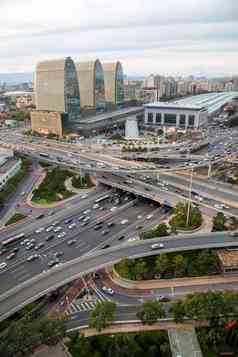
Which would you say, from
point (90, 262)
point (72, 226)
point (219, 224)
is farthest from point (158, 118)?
point (90, 262)

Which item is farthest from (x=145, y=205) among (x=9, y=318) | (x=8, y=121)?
(x=8, y=121)

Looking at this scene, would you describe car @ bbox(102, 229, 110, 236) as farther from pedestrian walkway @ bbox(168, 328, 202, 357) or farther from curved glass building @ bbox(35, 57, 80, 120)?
curved glass building @ bbox(35, 57, 80, 120)

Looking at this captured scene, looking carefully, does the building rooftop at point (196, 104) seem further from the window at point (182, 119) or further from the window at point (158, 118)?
the window at point (158, 118)

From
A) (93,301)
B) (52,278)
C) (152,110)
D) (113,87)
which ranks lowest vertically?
(93,301)

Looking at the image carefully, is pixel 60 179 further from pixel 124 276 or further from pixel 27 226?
pixel 124 276

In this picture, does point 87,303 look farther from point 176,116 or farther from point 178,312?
point 176,116

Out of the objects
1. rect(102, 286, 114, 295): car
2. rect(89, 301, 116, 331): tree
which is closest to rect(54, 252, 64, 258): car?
rect(102, 286, 114, 295): car
